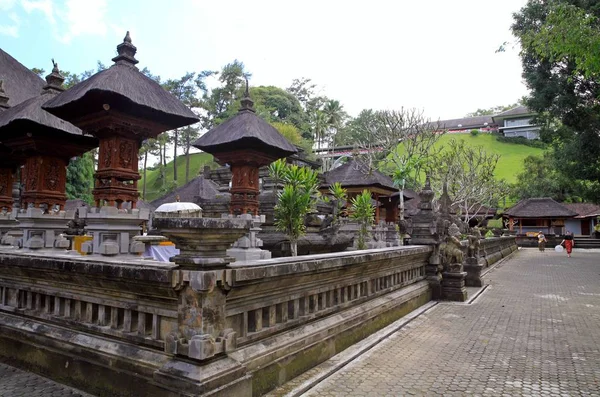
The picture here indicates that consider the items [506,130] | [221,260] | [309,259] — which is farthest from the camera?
[506,130]

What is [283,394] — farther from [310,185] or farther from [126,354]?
[310,185]

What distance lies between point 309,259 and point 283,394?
1261 mm

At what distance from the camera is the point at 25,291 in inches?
175

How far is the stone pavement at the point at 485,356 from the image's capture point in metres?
3.81

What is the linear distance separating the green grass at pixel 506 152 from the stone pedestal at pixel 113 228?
63106 millimetres

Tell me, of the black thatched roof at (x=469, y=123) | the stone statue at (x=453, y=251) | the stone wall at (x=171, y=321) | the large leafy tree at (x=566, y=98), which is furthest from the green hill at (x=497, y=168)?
the stone wall at (x=171, y=321)

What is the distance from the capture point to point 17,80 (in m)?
11.5

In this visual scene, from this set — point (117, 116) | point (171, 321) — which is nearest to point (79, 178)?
point (117, 116)

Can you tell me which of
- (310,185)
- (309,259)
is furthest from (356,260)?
(310,185)

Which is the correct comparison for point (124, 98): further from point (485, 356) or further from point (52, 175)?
point (485, 356)

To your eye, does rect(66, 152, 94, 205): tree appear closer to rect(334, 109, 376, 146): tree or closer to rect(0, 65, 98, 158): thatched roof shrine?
rect(0, 65, 98, 158): thatched roof shrine

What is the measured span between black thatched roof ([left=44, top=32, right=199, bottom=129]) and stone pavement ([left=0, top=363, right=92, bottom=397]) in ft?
14.4

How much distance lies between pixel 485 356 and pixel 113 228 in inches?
236

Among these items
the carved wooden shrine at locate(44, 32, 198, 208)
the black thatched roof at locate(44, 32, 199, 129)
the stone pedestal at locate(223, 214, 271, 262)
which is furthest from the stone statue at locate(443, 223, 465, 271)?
the carved wooden shrine at locate(44, 32, 198, 208)
